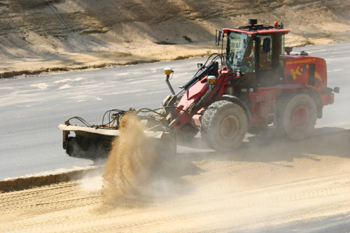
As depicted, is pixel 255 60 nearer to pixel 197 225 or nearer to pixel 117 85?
pixel 197 225

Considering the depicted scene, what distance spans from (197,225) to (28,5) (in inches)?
1022

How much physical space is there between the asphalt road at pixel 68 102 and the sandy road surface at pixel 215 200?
1.67 metres

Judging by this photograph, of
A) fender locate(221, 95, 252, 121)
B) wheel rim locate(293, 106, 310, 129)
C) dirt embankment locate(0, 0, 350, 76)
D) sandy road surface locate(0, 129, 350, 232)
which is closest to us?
sandy road surface locate(0, 129, 350, 232)

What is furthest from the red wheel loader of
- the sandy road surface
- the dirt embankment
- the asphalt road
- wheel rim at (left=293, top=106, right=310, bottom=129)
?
the dirt embankment

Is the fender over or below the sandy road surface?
over

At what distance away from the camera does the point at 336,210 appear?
721 centimetres

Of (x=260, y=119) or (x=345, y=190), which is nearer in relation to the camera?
(x=345, y=190)

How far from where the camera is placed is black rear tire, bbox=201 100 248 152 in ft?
30.8

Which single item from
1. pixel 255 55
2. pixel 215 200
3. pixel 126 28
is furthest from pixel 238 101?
pixel 126 28

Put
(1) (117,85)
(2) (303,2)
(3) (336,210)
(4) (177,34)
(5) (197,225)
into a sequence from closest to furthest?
(5) (197,225)
(3) (336,210)
(1) (117,85)
(4) (177,34)
(2) (303,2)

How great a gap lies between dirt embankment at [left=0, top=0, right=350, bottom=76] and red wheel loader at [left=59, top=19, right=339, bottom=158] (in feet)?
47.2

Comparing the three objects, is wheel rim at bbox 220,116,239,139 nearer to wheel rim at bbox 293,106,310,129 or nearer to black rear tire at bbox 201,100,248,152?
black rear tire at bbox 201,100,248,152

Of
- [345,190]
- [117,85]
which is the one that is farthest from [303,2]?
[345,190]

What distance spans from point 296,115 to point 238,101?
1.66 meters
